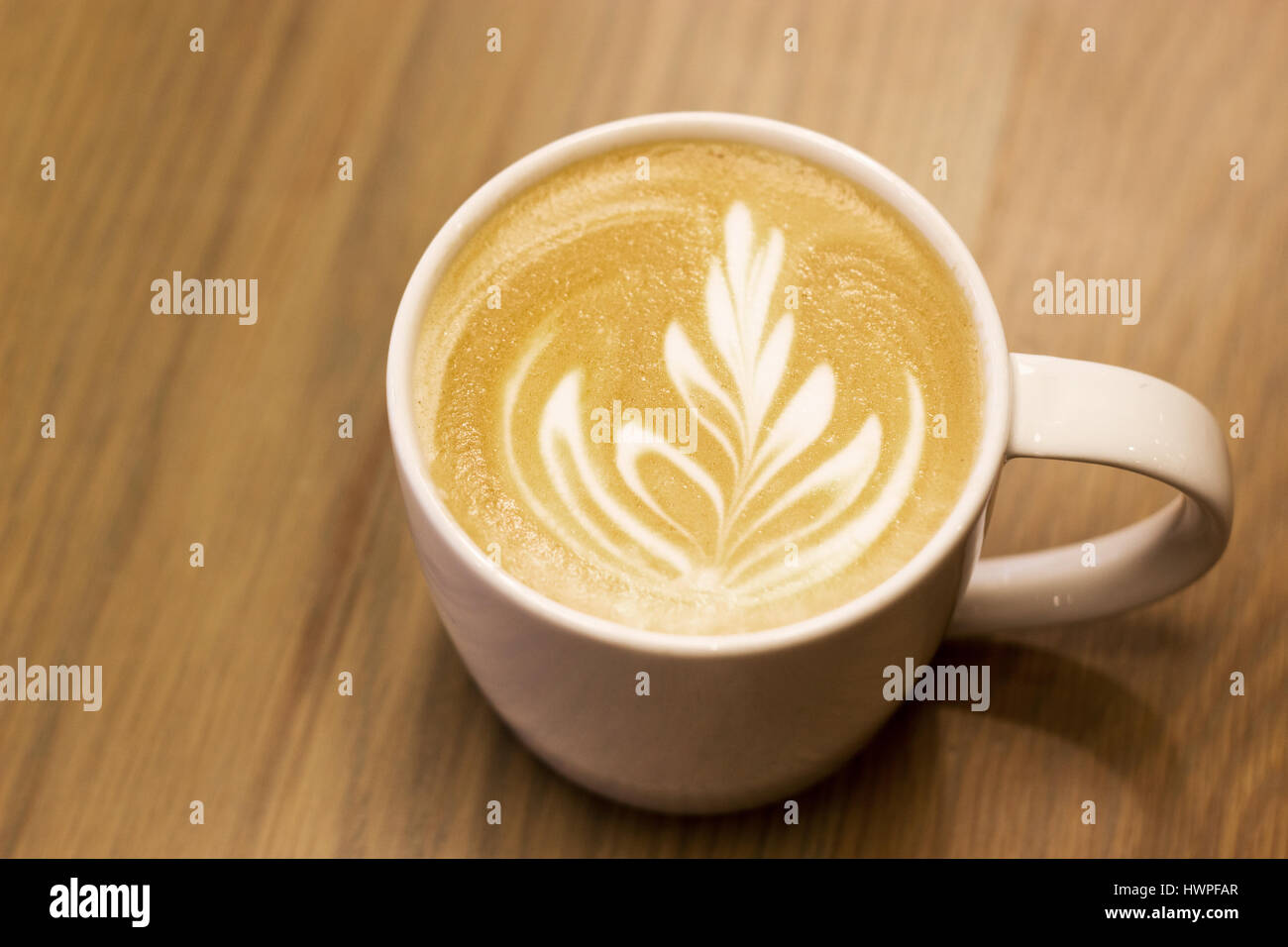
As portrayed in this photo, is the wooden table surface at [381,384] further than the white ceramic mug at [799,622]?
Yes

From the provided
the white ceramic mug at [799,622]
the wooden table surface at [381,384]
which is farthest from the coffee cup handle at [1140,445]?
the wooden table surface at [381,384]

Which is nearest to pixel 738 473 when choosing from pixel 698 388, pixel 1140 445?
pixel 698 388

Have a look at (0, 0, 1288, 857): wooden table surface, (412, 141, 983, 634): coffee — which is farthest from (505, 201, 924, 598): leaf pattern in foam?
(0, 0, 1288, 857): wooden table surface

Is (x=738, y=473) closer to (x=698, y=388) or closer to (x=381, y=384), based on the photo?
(x=698, y=388)

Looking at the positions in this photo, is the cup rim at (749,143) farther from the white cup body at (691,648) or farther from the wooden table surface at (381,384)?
the wooden table surface at (381,384)

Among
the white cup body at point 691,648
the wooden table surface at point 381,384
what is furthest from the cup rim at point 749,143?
the wooden table surface at point 381,384
